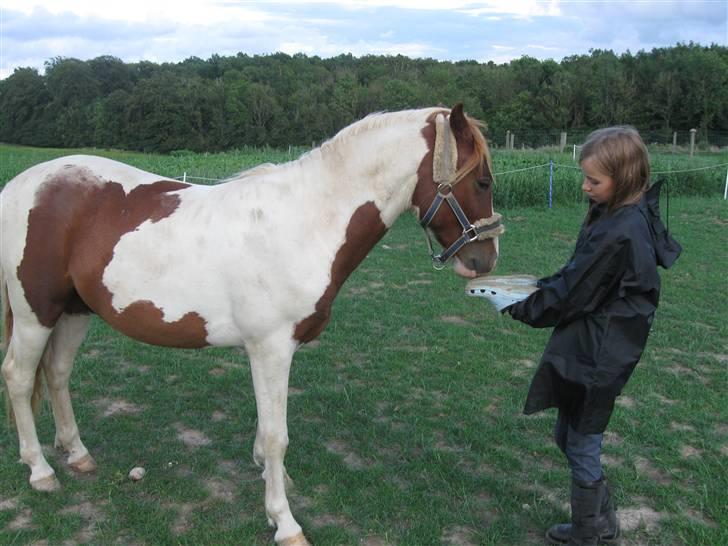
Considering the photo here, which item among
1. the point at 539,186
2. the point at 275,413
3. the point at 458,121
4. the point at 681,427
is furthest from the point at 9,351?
the point at 539,186

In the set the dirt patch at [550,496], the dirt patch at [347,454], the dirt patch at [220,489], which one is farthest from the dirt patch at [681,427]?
the dirt patch at [220,489]

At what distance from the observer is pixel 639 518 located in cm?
314

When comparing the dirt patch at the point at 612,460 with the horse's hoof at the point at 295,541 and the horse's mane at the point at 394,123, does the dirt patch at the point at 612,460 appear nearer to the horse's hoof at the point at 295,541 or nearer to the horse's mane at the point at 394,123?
the horse's hoof at the point at 295,541

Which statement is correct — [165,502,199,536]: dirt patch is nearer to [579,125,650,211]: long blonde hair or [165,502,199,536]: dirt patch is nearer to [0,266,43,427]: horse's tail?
[0,266,43,427]: horse's tail

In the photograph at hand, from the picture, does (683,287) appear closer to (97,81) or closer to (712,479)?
(712,479)

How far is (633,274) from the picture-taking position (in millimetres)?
2414

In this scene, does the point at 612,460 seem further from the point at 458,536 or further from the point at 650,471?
the point at 458,536

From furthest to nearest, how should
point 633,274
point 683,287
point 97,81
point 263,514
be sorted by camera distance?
point 97,81 < point 683,287 < point 263,514 < point 633,274

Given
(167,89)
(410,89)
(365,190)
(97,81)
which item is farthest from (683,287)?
(97,81)

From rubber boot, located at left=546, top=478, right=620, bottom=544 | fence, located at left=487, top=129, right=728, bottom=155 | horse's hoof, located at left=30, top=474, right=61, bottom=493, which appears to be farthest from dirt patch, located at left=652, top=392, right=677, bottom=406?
fence, located at left=487, top=129, right=728, bottom=155

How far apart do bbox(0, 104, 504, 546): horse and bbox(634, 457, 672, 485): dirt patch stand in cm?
182

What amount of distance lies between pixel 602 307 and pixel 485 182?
764 mm

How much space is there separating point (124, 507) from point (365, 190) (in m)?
2.21

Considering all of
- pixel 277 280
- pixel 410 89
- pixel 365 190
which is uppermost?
pixel 410 89
